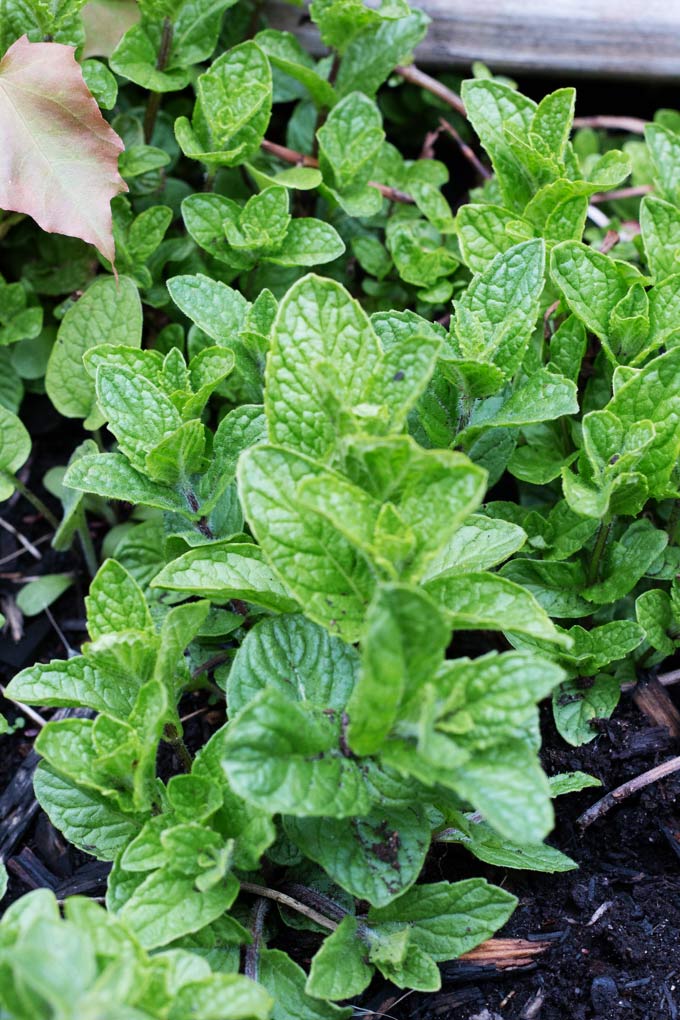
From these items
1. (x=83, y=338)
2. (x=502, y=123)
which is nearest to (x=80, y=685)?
(x=83, y=338)

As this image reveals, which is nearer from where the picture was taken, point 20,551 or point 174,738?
point 174,738

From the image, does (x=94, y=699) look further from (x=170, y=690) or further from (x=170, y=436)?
(x=170, y=436)

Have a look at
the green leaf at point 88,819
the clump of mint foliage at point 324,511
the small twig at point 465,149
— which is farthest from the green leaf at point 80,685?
the small twig at point 465,149

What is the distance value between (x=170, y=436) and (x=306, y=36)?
172 centimetres

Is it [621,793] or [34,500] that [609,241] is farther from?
[34,500]

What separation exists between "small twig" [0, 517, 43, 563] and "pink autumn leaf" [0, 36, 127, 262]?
2.64 feet

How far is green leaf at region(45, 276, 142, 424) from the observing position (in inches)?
88.5

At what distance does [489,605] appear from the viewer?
1507mm

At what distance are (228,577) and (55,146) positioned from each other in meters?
1.05

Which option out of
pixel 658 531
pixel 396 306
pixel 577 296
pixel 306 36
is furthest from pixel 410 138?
pixel 658 531

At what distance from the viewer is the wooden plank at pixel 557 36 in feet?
9.91

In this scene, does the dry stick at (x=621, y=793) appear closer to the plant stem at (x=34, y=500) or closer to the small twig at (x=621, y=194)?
the plant stem at (x=34, y=500)

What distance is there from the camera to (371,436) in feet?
4.65

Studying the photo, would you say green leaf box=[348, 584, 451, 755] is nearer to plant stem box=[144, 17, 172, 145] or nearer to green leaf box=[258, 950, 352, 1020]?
green leaf box=[258, 950, 352, 1020]
